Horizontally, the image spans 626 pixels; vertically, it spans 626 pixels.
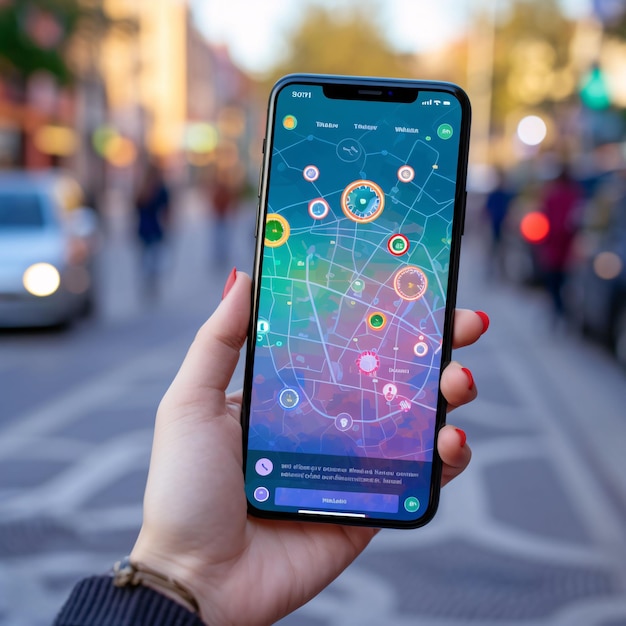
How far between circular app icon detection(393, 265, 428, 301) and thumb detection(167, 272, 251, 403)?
0.34 metres

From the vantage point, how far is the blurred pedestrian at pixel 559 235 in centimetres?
1257

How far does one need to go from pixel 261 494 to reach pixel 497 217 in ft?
58.1

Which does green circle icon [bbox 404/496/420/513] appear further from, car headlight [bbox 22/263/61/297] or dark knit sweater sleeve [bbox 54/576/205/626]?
car headlight [bbox 22/263/61/297]

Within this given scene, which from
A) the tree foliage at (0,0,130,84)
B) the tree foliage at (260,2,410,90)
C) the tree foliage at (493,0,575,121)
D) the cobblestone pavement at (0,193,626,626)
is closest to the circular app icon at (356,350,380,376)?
the cobblestone pavement at (0,193,626,626)

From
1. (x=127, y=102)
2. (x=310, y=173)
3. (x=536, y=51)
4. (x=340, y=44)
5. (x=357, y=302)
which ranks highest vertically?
(x=340, y=44)

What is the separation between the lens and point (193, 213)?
5691cm

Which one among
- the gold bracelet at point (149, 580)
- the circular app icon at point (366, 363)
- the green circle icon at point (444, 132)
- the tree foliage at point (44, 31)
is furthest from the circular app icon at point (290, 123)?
the tree foliage at point (44, 31)

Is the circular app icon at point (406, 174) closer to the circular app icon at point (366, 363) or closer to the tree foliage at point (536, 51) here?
the circular app icon at point (366, 363)

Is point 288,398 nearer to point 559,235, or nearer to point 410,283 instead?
point 410,283

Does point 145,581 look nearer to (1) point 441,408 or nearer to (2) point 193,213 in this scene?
(1) point 441,408

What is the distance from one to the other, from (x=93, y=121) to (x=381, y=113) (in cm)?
5312

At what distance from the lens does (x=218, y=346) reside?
2338 millimetres

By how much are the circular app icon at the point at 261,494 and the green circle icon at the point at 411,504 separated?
30cm

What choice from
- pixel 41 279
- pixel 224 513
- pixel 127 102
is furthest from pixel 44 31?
pixel 127 102
